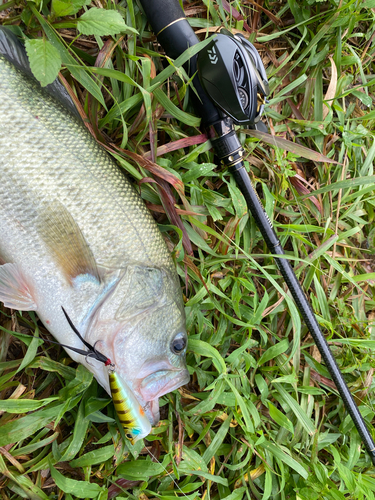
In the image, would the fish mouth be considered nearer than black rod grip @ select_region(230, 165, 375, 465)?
Yes

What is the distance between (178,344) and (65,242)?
2.48ft

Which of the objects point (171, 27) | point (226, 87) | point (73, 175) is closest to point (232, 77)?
point (226, 87)

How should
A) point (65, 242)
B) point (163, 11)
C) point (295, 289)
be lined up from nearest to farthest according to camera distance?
point (65, 242), point (163, 11), point (295, 289)

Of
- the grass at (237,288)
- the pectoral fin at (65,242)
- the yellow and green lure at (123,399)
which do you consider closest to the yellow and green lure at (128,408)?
the yellow and green lure at (123,399)

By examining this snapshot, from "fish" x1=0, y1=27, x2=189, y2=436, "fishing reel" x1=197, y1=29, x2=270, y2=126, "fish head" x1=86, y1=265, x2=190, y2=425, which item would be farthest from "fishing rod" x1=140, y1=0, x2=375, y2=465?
"fish head" x1=86, y1=265, x2=190, y2=425

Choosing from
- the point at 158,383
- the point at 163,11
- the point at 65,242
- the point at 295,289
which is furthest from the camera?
the point at 295,289

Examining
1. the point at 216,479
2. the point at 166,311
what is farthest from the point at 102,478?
the point at 166,311

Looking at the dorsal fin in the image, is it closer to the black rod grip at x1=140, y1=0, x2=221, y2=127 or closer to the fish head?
the black rod grip at x1=140, y1=0, x2=221, y2=127

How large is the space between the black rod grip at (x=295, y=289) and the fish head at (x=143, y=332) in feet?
2.40

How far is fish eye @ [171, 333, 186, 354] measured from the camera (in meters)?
1.72

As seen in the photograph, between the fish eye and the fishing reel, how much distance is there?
1228 millimetres

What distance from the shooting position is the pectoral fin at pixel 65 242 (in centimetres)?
154

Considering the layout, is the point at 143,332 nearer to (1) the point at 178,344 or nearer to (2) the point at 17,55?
(1) the point at 178,344

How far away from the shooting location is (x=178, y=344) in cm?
173
